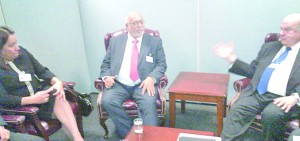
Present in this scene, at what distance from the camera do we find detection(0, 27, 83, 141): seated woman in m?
2.26

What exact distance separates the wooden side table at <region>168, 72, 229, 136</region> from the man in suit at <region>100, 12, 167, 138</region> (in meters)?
0.22

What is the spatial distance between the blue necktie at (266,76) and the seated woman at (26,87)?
69.8 inches

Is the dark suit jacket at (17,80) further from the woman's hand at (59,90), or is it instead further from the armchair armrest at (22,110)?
the woman's hand at (59,90)

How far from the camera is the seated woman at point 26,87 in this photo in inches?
89.0

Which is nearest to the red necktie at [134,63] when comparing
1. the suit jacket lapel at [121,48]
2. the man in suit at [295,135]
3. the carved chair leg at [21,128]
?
the suit jacket lapel at [121,48]

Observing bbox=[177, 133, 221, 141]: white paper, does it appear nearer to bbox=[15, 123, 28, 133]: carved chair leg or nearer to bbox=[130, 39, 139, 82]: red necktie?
bbox=[130, 39, 139, 82]: red necktie

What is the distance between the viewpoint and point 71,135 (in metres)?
2.57

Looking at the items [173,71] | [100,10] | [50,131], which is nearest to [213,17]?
[173,71]

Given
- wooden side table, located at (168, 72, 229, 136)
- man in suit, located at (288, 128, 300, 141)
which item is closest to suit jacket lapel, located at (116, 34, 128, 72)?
wooden side table, located at (168, 72, 229, 136)

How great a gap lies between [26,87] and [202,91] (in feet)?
5.56

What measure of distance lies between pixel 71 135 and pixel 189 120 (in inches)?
56.2

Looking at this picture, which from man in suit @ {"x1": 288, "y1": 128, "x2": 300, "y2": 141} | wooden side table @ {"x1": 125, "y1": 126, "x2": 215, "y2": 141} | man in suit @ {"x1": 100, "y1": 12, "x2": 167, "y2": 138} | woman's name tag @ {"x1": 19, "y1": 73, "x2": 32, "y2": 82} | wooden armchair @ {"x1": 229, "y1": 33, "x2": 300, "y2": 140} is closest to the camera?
man in suit @ {"x1": 288, "y1": 128, "x2": 300, "y2": 141}

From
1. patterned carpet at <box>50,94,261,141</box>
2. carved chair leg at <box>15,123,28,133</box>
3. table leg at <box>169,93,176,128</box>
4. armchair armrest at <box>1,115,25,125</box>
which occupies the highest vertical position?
armchair armrest at <box>1,115,25,125</box>

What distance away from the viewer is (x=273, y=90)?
2.43m
